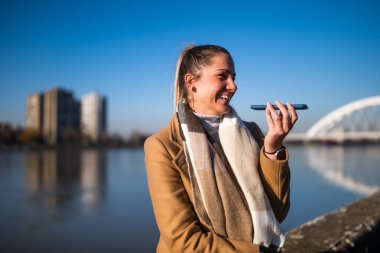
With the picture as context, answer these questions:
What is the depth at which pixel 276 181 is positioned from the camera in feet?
4.26

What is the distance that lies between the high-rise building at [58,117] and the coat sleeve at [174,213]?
8296cm

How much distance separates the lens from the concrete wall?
98.3 inches

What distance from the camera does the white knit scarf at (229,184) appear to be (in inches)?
47.4

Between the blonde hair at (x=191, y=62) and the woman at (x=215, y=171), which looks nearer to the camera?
the woman at (x=215, y=171)

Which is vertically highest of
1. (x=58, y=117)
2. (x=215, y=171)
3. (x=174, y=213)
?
(x=215, y=171)

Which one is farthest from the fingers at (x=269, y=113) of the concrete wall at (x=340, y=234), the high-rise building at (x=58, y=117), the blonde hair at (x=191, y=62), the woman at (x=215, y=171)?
the high-rise building at (x=58, y=117)

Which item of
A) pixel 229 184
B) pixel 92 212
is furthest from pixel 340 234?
pixel 92 212

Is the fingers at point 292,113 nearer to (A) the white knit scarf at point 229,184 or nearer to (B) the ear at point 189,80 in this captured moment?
(A) the white knit scarf at point 229,184

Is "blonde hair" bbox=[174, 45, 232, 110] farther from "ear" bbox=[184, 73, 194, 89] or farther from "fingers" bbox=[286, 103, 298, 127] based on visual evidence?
"fingers" bbox=[286, 103, 298, 127]

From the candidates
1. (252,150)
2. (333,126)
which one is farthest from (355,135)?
(252,150)

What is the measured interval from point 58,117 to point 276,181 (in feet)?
295

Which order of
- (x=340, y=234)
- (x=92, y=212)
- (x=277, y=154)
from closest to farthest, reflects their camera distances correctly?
(x=277, y=154) < (x=340, y=234) < (x=92, y=212)

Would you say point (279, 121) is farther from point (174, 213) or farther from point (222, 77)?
point (174, 213)

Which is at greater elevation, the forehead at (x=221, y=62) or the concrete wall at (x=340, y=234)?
the forehead at (x=221, y=62)
